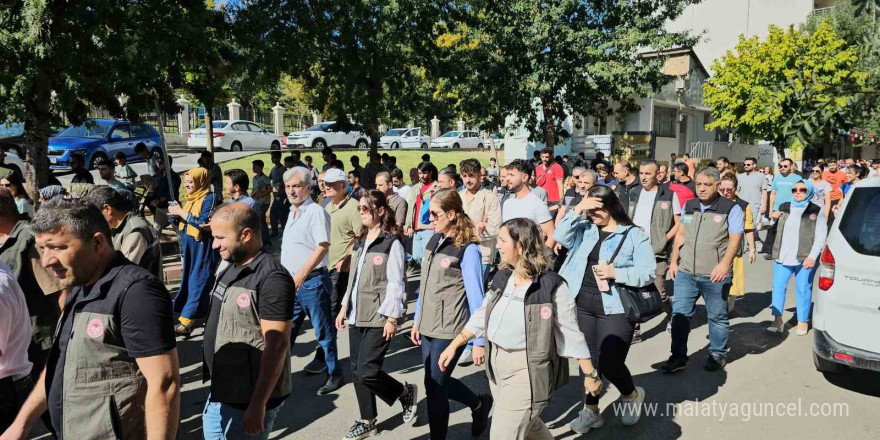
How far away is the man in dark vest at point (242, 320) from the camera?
2914 millimetres

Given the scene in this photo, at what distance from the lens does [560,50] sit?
743 inches

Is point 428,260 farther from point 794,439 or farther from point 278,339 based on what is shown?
point 794,439

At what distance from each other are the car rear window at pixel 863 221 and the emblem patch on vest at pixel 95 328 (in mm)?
5533

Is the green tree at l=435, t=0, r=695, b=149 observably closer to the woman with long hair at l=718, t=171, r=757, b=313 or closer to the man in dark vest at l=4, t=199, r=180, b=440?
the woman with long hair at l=718, t=171, r=757, b=313

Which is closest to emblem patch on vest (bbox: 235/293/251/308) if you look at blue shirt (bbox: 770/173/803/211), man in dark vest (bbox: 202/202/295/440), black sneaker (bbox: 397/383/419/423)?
man in dark vest (bbox: 202/202/295/440)

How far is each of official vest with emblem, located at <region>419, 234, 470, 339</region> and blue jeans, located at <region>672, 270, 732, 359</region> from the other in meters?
2.64

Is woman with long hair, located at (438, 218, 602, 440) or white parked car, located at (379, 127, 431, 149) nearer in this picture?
woman with long hair, located at (438, 218, 602, 440)

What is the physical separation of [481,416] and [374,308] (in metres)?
1.09

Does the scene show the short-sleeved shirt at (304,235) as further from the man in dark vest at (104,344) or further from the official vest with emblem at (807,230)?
the official vest with emblem at (807,230)

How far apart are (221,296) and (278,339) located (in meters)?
0.44

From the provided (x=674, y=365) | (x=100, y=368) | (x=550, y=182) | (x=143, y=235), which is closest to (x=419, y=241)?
(x=550, y=182)

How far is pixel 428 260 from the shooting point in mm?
4414

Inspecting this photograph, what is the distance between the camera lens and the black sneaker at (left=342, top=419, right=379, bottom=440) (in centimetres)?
450

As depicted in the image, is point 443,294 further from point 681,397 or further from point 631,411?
point 681,397
